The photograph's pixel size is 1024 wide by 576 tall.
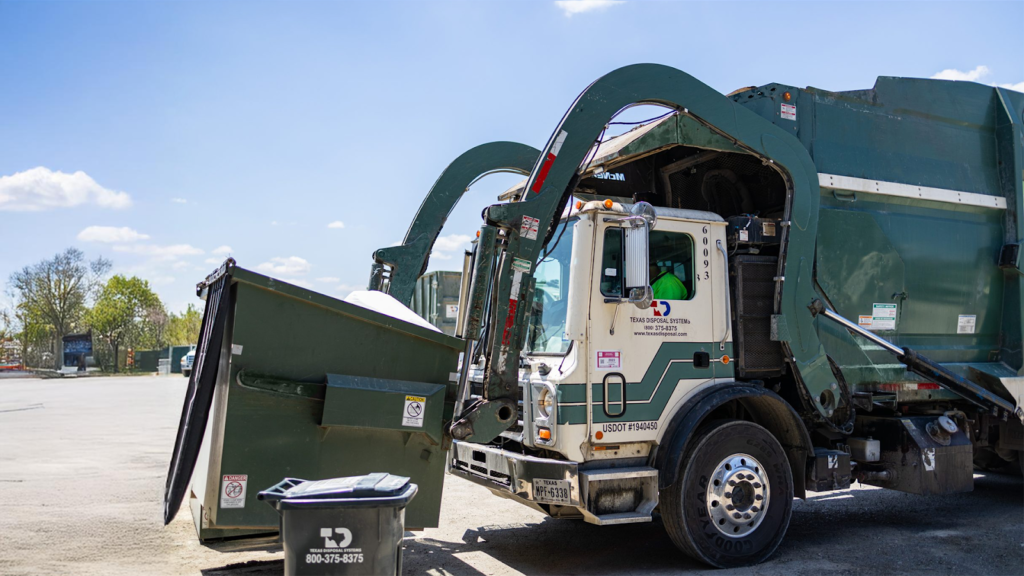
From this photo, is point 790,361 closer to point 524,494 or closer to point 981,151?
point 524,494

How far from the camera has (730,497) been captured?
5250mm

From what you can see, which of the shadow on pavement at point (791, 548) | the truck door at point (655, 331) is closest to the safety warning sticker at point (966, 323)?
the shadow on pavement at point (791, 548)

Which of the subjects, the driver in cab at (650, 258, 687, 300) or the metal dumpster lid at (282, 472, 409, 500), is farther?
the driver in cab at (650, 258, 687, 300)

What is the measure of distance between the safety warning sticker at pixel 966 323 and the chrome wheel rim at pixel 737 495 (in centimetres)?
275

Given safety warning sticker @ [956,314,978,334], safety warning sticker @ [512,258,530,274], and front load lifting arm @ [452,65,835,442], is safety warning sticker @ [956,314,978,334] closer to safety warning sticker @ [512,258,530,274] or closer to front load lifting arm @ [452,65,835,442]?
front load lifting arm @ [452,65,835,442]

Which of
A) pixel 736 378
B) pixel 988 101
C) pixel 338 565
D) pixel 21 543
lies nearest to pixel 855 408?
pixel 736 378

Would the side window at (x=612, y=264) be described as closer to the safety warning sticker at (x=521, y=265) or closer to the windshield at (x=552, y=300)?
the windshield at (x=552, y=300)

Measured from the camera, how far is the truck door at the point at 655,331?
4977 millimetres

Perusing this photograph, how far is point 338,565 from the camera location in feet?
11.0

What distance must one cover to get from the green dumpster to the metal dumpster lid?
2.75 feet

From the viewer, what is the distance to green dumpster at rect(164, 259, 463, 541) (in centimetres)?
427

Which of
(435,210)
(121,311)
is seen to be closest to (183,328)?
(121,311)

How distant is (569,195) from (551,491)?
6.82 ft

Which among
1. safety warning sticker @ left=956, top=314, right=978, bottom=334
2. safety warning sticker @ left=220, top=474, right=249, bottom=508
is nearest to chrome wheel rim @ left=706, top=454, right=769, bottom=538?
safety warning sticker @ left=956, top=314, right=978, bottom=334
